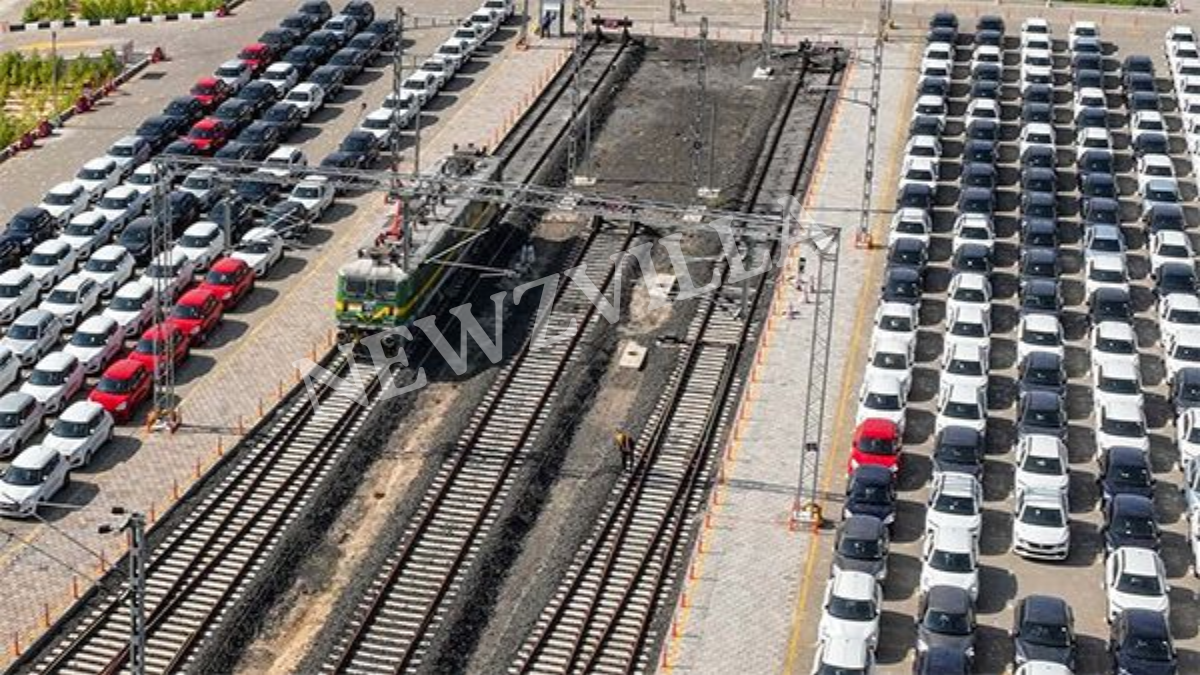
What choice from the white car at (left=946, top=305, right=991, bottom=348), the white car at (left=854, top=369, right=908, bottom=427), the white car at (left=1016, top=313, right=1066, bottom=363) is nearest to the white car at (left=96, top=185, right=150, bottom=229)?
the white car at (left=854, top=369, right=908, bottom=427)

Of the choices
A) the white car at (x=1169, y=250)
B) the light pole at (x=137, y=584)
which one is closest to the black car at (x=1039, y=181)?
the white car at (x=1169, y=250)

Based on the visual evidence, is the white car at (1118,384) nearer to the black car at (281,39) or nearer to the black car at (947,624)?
the black car at (947,624)

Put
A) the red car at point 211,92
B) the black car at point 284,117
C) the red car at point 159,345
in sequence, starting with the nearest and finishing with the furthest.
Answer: the red car at point 159,345
the black car at point 284,117
the red car at point 211,92

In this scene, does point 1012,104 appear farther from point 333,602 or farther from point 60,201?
point 333,602

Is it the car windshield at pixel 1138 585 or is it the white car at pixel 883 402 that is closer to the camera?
the car windshield at pixel 1138 585

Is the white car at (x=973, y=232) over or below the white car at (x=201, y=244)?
over

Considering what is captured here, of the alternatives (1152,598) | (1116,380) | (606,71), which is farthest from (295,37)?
(1152,598)

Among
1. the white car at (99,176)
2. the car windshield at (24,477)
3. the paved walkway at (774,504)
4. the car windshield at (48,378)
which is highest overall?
the white car at (99,176)

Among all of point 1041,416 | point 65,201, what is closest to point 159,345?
point 65,201
